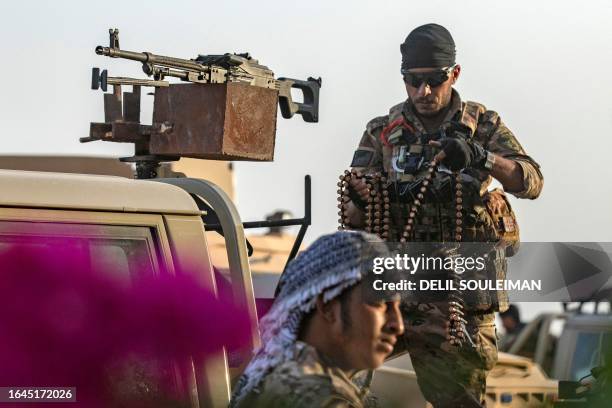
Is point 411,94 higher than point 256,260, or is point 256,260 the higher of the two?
point 411,94

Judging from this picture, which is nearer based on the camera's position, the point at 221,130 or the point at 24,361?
the point at 24,361

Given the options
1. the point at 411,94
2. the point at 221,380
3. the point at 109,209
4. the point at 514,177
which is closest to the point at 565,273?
the point at 514,177

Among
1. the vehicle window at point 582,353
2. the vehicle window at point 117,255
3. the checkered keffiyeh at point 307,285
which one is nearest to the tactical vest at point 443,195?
the vehicle window at point 117,255

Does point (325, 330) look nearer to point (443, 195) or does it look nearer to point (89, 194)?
point (89, 194)

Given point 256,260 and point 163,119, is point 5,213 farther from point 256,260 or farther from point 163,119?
point 256,260

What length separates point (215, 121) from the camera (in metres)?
5.34

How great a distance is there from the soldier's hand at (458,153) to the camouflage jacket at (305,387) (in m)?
1.65

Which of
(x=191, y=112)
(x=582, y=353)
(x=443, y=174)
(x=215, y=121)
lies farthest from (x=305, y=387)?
(x=582, y=353)

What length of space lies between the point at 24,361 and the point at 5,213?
415mm

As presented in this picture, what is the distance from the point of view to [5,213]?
3977 millimetres

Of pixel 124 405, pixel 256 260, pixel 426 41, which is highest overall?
pixel 426 41

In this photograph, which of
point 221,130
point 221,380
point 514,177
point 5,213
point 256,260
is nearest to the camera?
point 5,213

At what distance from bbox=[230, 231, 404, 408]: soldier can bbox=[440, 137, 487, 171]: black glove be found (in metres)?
1.50

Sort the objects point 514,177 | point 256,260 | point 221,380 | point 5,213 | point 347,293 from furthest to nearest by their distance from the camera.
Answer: point 256,260 < point 514,177 < point 221,380 < point 5,213 < point 347,293
